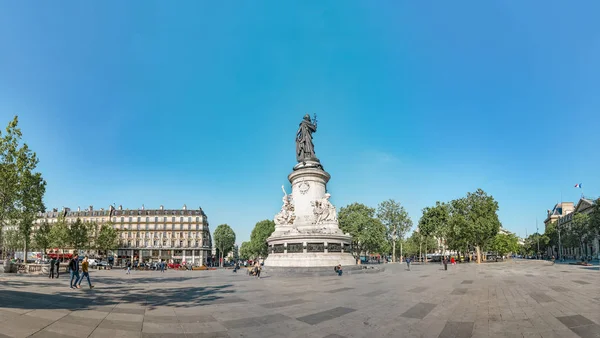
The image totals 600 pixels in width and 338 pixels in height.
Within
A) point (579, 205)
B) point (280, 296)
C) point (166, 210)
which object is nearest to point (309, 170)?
point (280, 296)

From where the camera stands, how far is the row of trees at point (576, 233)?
58.0 meters

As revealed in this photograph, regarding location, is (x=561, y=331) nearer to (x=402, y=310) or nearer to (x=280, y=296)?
(x=402, y=310)

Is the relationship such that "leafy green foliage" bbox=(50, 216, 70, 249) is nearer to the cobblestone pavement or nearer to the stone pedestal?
the stone pedestal

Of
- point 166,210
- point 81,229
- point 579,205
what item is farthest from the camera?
point 579,205

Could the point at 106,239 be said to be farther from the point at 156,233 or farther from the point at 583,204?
the point at 583,204

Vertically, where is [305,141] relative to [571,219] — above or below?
above

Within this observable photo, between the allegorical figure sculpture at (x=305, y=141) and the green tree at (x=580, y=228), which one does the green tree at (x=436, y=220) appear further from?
the allegorical figure sculpture at (x=305, y=141)

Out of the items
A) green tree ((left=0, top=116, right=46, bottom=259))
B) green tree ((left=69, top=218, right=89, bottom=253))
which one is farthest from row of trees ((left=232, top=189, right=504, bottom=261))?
green tree ((left=0, top=116, right=46, bottom=259))

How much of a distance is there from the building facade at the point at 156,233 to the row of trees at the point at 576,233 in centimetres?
9404

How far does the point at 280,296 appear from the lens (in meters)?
14.5

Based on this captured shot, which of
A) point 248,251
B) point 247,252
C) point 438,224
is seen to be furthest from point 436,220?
point 247,252

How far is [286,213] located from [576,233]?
3618 inches

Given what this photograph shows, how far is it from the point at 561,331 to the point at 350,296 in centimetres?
782

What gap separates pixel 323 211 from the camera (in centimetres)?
3497
